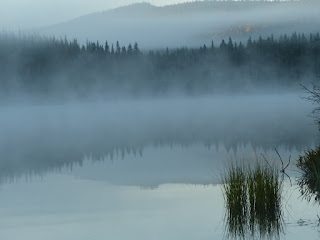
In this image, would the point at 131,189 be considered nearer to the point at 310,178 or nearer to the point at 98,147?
the point at 310,178

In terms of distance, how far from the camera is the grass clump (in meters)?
19.4

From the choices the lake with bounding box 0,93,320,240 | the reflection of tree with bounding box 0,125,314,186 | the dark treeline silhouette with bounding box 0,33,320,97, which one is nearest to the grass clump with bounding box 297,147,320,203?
the lake with bounding box 0,93,320,240

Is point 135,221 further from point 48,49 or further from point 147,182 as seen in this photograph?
point 48,49

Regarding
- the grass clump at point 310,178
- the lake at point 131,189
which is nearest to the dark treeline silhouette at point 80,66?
the lake at point 131,189

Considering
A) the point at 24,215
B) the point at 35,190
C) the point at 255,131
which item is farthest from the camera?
the point at 255,131

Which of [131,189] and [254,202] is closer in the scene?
[254,202]

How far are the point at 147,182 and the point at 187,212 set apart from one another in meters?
7.56

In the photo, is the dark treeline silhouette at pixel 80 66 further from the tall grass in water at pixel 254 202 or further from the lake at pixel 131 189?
the tall grass in water at pixel 254 202

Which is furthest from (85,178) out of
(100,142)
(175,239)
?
(100,142)

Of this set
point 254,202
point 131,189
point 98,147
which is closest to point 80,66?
point 98,147

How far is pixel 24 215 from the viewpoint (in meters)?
19.5

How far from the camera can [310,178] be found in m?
21.6

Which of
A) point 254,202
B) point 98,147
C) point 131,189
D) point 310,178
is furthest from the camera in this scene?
point 98,147

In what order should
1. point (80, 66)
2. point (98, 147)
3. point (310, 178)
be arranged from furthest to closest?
point (80, 66), point (98, 147), point (310, 178)
